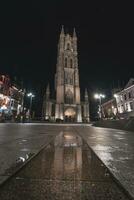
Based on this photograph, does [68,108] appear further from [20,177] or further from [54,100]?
[20,177]

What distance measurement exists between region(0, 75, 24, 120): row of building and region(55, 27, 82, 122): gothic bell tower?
633 inches

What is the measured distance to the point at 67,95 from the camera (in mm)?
68812

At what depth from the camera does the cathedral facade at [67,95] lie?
6500 centimetres

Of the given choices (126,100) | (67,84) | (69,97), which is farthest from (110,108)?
(67,84)

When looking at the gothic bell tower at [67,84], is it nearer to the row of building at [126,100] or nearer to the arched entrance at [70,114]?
the arched entrance at [70,114]

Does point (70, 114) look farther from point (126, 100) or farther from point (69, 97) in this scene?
point (126, 100)

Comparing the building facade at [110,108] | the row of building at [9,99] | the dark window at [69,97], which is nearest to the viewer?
the row of building at [9,99]

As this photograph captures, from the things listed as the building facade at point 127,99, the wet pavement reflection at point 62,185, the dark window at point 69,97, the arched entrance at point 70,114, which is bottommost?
the wet pavement reflection at point 62,185

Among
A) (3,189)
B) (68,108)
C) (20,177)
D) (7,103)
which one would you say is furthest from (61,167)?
(68,108)

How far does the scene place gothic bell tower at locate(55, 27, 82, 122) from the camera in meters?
65.2

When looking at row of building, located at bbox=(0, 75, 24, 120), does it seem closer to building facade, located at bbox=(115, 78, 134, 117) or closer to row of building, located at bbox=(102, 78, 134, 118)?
row of building, located at bbox=(102, 78, 134, 118)

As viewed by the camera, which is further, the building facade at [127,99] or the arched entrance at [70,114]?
the arched entrance at [70,114]

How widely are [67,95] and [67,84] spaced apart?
5.25 m

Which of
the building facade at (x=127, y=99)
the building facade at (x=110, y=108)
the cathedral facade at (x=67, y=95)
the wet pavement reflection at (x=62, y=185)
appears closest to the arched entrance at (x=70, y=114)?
the cathedral facade at (x=67, y=95)
